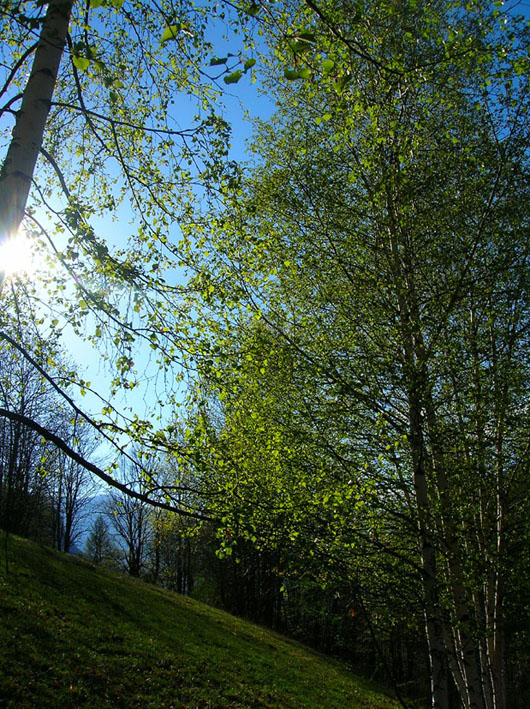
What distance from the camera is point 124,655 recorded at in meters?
10.8

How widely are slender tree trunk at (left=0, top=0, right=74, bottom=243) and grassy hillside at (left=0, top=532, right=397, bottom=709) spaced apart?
308 inches

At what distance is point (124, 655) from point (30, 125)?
1195 centimetres

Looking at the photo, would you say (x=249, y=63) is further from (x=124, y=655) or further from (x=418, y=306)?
(x=124, y=655)

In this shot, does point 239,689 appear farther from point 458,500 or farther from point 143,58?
point 143,58

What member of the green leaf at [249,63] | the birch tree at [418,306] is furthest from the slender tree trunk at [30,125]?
the birch tree at [418,306]

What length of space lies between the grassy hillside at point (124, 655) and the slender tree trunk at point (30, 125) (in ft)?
25.7

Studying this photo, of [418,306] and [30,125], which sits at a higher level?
[418,306]

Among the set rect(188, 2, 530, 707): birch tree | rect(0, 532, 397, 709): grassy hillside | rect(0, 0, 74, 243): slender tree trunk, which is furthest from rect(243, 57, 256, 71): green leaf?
rect(0, 532, 397, 709): grassy hillside

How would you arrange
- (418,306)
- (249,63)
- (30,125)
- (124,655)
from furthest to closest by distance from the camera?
(124,655) < (418,306) < (30,125) < (249,63)

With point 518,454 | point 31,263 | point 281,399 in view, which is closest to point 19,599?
point 281,399

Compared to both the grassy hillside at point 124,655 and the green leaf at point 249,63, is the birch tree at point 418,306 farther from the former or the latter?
the grassy hillside at point 124,655

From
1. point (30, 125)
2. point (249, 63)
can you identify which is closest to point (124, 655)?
point (30, 125)

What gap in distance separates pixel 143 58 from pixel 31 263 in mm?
2100

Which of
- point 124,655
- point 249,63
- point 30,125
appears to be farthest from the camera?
point 124,655
